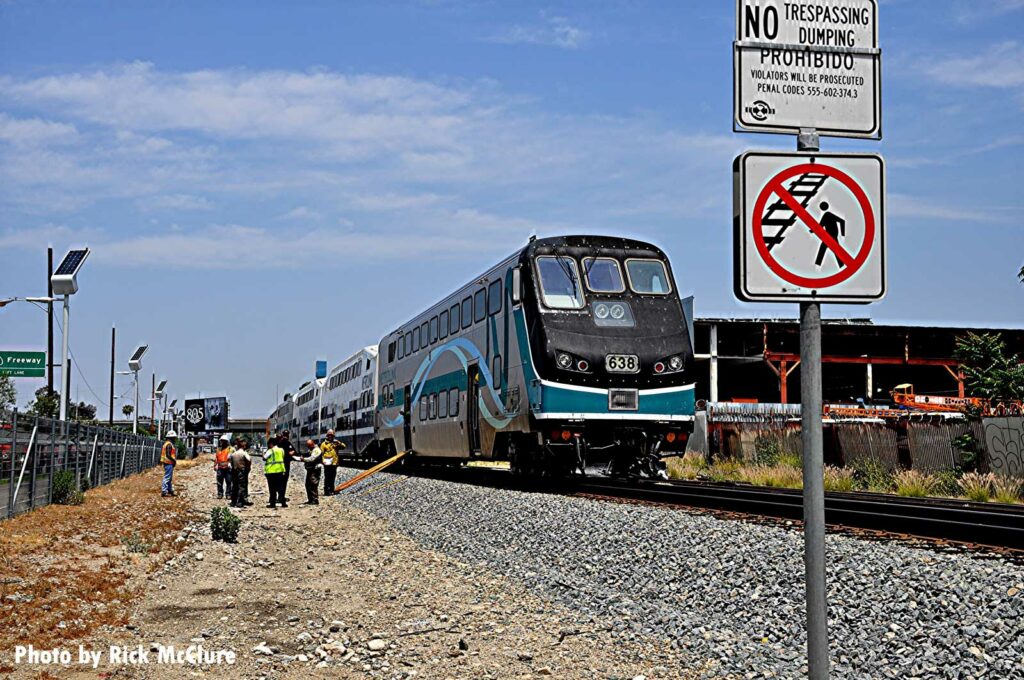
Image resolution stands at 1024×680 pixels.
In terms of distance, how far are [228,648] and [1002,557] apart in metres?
6.60

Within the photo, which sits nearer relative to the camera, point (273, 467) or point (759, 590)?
point (759, 590)

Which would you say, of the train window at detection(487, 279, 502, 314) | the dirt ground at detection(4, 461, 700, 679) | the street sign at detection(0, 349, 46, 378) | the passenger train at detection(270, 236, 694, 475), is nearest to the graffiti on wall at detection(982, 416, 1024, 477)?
the passenger train at detection(270, 236, 694, 475)

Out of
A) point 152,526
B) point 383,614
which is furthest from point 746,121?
point 152,526

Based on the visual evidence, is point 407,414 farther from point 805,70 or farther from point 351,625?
point 805,70

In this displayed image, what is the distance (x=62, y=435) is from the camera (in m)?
22.9

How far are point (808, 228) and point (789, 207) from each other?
3.7 inches

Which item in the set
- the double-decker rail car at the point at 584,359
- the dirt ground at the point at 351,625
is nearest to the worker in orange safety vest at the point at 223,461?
the double-decker rail car at the point at 584,359

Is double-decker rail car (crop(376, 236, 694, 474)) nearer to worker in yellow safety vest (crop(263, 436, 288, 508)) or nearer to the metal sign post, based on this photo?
Answer: worker in yellow safety vest (crop(263, 436, 288, 508))

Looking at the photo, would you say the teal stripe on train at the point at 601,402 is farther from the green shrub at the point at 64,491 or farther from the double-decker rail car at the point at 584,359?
the green shrub at the point at 64,491

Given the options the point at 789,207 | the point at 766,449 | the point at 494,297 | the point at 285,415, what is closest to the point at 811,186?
the point at 789,207

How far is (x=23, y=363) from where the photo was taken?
2380 centimetres

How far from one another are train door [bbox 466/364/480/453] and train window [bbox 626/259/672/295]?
168 inches

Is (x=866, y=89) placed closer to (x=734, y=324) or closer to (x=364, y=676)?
(x=364, y=676)

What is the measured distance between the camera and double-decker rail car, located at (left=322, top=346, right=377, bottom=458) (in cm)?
3565
